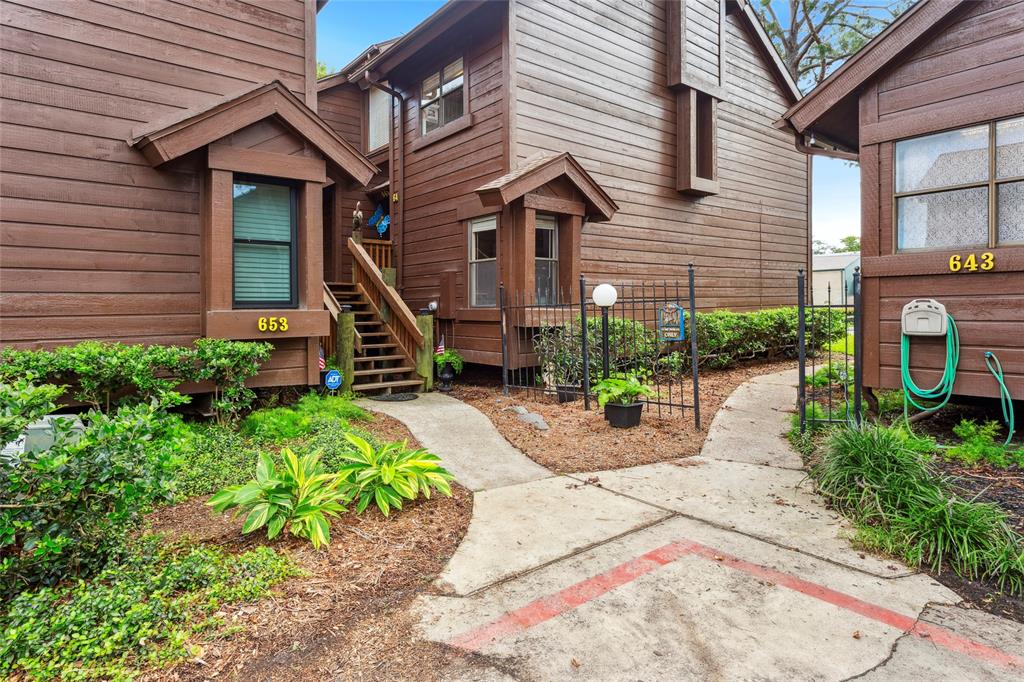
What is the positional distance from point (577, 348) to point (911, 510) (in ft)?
16.2

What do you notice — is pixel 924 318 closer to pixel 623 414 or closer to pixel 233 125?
pixel 623 414

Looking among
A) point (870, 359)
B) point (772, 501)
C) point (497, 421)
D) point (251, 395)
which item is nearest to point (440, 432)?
point (497, 421)

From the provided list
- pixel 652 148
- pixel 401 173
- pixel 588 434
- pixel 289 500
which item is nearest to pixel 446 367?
pixel 588 434

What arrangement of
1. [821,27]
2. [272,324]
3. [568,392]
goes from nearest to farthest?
[272,324]
[568,392]
[821,27]

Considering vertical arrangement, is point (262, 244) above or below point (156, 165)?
below

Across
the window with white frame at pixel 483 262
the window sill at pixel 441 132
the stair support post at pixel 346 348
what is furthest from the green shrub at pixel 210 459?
the window sill at pixel 441 132

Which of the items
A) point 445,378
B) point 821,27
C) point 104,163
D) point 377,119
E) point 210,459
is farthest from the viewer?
point 821,27

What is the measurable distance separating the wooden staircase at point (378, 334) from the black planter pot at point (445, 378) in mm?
408

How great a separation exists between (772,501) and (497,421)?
340cm

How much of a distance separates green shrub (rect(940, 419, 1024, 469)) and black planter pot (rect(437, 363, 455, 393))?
21.6ft

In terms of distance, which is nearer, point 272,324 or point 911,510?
point 911,510

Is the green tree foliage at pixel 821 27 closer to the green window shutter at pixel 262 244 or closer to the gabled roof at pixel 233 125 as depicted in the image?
the gabled roof at pixel 233 125

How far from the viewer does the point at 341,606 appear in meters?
2.93

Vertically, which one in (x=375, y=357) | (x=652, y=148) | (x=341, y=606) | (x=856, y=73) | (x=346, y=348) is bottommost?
(x=341, y=606)
